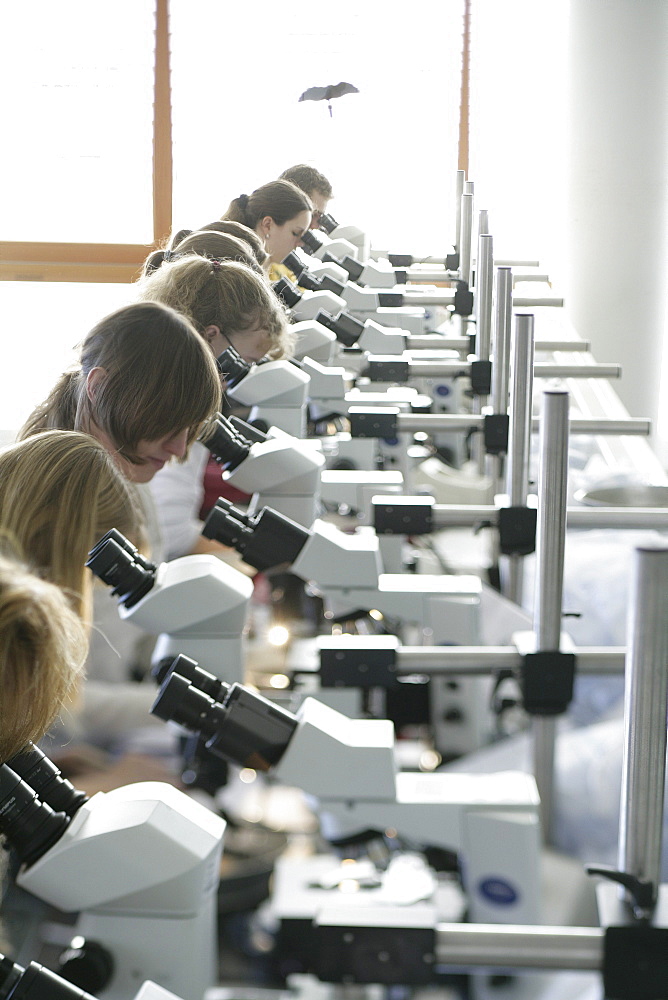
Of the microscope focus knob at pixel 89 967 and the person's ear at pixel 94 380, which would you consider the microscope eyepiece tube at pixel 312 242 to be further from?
the microscope focus knob at pixel 89 967

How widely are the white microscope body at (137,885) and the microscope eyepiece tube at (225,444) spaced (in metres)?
0.95

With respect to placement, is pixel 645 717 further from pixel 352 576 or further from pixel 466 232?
pixel 466 232

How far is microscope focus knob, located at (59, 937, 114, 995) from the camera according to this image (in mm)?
696

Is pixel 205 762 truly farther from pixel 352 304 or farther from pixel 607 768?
pixel 352 304

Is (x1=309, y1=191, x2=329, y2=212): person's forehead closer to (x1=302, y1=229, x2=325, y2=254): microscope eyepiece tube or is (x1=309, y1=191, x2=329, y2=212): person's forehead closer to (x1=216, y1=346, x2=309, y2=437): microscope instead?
(x1=302, y1=229, x2=325, y2=254): microscope eyepiece tube

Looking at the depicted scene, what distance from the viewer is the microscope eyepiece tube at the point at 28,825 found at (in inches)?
27.4

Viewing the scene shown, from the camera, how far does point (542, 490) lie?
122 cm

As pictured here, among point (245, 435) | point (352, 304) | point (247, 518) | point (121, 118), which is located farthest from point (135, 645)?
point (121, 118)

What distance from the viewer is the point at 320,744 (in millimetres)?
902

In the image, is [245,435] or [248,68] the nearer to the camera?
[245,435]

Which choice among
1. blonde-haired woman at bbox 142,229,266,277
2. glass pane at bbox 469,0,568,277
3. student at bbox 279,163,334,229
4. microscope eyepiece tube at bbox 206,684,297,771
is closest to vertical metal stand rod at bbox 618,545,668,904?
microscope eyepiece tube at bbox 206,684,297,771

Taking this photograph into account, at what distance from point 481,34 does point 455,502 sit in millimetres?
4167

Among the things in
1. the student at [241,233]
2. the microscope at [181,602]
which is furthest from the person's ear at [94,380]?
the student at [241,233]

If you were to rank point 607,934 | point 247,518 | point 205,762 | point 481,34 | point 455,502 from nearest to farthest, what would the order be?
point 607,934 < point 205,762 < point 247,518 < point 455,502 < point 481,34
